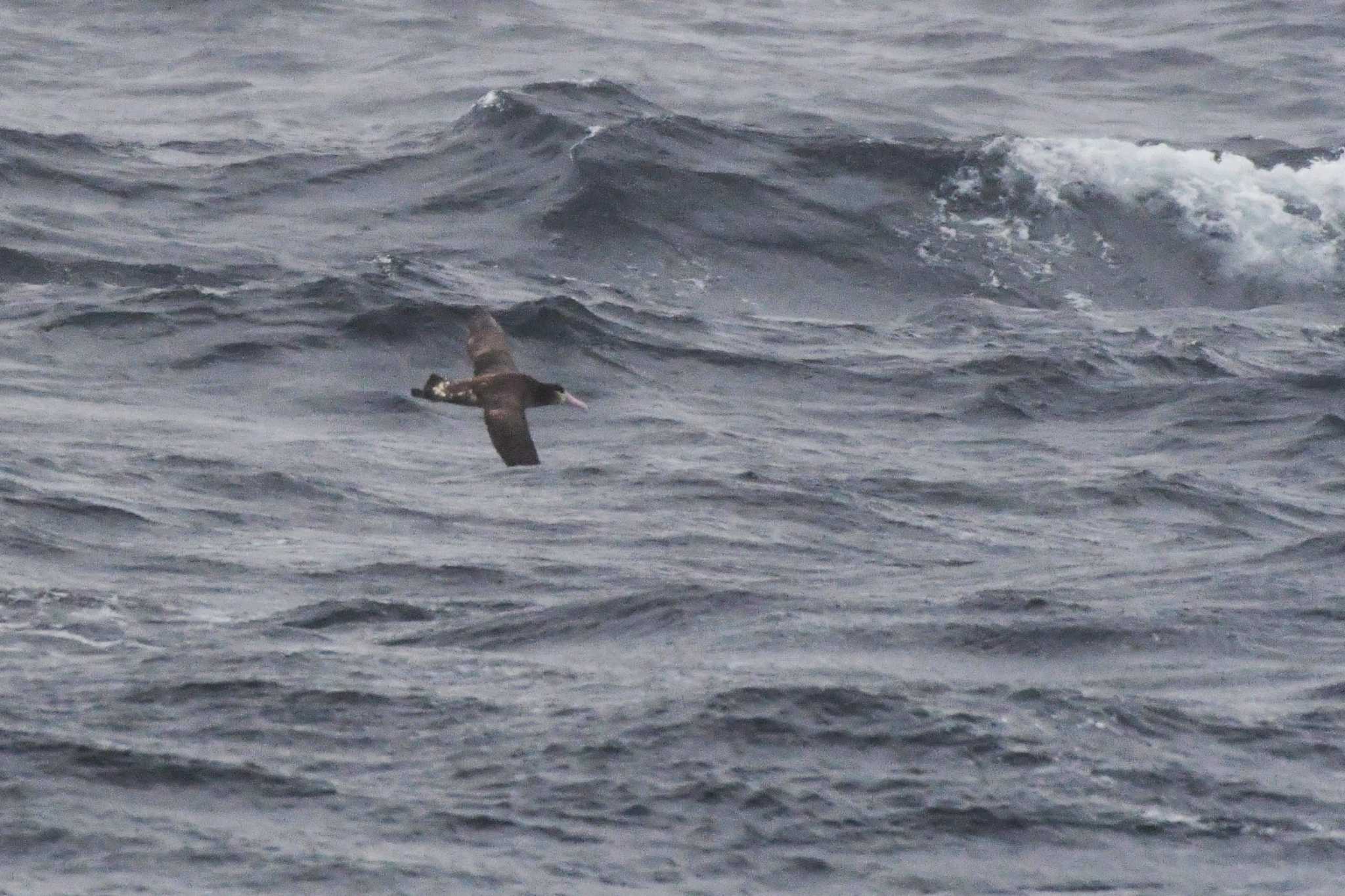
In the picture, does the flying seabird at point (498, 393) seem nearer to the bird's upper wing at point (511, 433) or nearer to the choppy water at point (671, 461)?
the bird's upper wing at point (511, 433)

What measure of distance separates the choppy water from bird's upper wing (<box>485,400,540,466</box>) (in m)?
1.37

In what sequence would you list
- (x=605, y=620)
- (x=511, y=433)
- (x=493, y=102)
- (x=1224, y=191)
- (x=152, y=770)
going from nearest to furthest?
1. (x=152, y=770)
2. (x=511, y=433)
3. (x=605, y=620)
4. (x=1224, y=191)
5. (x=493, y=102)

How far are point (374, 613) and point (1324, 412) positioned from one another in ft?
35.6

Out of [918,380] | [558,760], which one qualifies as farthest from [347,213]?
[558,760]

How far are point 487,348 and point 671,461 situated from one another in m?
3.49

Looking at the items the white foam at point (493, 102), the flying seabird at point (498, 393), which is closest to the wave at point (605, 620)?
the flying seabird at point (498, 393)

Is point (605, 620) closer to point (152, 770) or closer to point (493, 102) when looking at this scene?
point (152, 770)

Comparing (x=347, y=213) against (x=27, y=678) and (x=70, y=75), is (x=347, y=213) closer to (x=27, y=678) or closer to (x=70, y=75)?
(x=70, y=75)

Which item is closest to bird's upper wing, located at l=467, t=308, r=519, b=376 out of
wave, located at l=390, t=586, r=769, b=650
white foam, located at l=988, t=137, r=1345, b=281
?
wave, located at l=390, t=586, r=769, b=650

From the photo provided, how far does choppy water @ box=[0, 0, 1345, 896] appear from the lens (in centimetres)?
1584

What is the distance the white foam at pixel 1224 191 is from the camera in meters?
32.6

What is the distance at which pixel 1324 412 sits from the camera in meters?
26.0

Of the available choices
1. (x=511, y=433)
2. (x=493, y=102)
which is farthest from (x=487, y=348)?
(x=493, y=102)

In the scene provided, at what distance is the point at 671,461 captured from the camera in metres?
23.8
